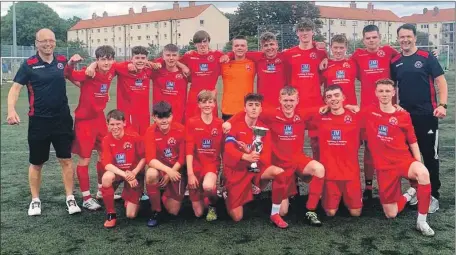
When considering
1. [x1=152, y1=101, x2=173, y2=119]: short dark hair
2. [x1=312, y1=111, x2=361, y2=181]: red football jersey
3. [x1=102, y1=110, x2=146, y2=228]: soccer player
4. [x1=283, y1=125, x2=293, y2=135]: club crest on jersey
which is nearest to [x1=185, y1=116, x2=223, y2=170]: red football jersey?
[x1=152, y1=101, x2=173, y2=119]: short dark hair

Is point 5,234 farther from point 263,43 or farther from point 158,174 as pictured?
point 263,43

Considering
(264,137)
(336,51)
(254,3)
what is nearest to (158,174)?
(264,137)

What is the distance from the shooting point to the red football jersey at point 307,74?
551 centimetres

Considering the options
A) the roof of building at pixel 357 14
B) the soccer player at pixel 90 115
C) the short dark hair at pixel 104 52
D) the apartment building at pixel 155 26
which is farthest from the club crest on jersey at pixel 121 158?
the roof of building at pixel 357 14

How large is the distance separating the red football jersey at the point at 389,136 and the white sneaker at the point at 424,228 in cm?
64

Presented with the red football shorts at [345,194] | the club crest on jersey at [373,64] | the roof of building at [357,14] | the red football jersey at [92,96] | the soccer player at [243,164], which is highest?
the roof of building at [357,14]

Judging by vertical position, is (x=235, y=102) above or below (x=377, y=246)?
above

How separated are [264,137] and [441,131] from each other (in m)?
6.90

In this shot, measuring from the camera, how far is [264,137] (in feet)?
15.9

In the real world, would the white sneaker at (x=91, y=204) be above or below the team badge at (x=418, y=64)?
below

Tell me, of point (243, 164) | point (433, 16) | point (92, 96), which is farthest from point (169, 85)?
point (433, 16)

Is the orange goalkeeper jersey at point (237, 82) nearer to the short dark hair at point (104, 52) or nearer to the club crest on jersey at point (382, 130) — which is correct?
the short dark hair at point (104, 52)

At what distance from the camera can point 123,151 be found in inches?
196

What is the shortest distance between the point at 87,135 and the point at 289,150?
2311mm
